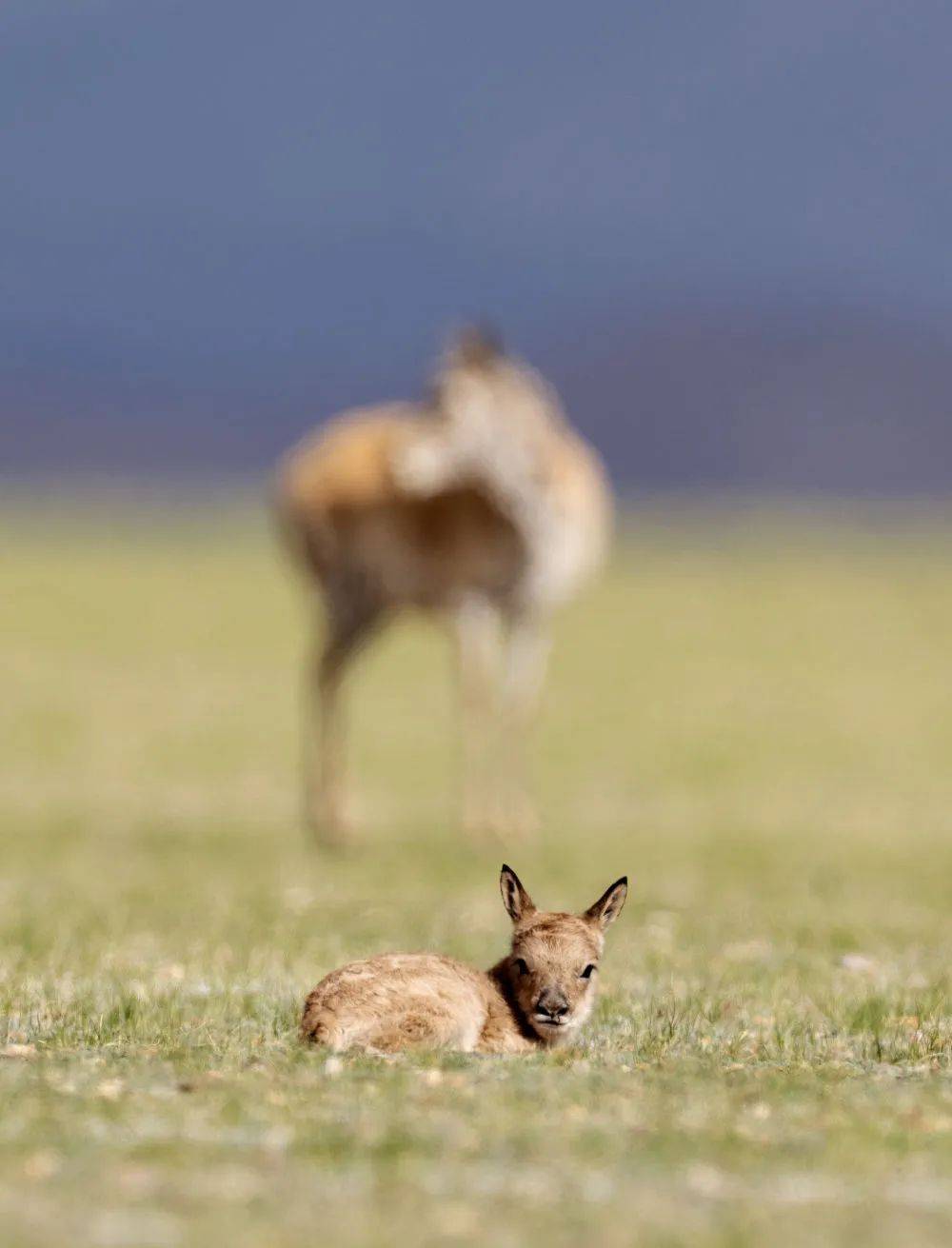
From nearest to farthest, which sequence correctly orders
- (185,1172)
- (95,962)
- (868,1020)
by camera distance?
(185,1172) < (868,1020) < (95,962)

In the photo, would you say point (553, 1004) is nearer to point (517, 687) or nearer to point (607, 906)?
point (607, 906)

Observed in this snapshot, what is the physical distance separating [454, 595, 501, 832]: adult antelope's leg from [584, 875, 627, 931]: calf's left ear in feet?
34.4

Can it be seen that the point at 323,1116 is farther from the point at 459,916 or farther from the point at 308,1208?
the point at 459,916

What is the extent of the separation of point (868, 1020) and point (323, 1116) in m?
2.90

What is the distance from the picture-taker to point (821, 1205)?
5.85 m

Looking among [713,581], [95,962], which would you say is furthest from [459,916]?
[713,581]

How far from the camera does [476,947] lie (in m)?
11.3

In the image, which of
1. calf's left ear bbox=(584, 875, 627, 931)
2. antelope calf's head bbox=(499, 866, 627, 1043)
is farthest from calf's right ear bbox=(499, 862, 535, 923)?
calf's left ear bbox=(584, 875, 627, 931)

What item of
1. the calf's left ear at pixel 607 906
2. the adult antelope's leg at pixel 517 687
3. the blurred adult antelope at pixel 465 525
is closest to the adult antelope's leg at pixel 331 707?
the blurred adult antelope at pixel 465 525

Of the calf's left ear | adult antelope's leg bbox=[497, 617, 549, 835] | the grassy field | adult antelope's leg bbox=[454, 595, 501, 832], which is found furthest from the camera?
adult antelope's leg bbox=[497, 617, 549, 835]

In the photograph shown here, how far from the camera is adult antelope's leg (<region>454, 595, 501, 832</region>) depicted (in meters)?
18.7

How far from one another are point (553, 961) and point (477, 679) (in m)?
11.1

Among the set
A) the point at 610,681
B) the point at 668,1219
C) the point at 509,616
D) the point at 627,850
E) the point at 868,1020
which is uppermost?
the point at 610,681

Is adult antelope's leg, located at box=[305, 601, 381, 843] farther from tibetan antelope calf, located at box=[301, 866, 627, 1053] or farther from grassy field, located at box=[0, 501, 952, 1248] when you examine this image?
tibetan antelope calf, located at box=[301, 866, 627, 1053]
